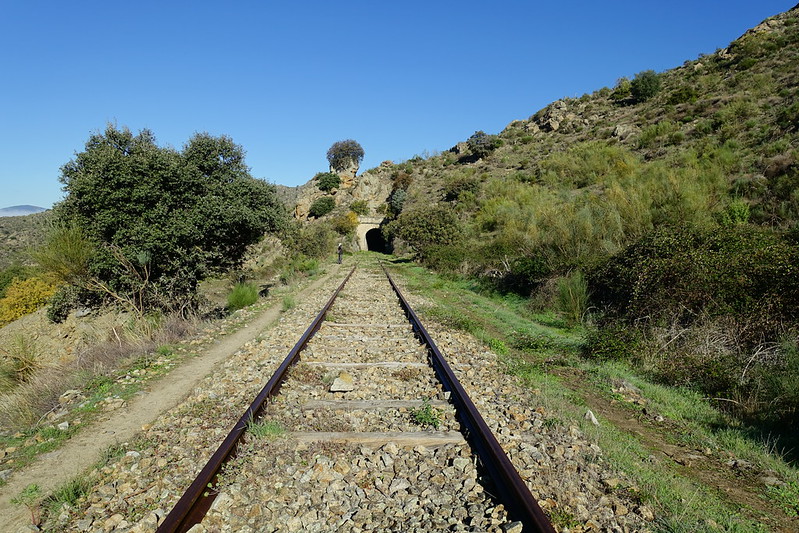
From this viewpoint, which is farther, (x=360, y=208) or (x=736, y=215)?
(x=360, y=208)

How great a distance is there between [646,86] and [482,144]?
63.0ft

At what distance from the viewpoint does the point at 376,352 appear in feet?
22.7

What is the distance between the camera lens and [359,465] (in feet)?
11.7

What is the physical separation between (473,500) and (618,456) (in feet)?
5.21

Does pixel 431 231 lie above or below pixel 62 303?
above

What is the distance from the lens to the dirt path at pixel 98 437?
3.35m

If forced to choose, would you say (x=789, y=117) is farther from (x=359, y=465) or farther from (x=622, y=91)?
(x=622, y=91)

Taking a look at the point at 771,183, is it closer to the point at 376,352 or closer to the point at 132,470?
the point at 376,352

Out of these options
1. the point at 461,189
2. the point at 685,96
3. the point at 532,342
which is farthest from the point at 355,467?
the point at 685,96

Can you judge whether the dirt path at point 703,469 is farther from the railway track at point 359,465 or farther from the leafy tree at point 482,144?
the leafy tree at point 482,144

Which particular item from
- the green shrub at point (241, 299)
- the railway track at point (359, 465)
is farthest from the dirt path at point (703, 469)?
the green shrub at point (241, 299)

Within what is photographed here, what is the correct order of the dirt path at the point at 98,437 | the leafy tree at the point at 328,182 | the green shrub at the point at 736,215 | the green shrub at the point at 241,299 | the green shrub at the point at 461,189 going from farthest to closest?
1. the leafy tree at the point at 328,182
2. the green shrub at the point at 461,189
3. the green shrub at the point at 241,299
4. the green shrub at the point at 736,215
5. the dirt path at the point at 98,437

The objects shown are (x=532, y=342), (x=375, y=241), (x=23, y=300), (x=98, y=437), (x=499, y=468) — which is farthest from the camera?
(x=375, y=241)

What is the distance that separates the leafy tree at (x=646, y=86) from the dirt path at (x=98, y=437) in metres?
52.9
